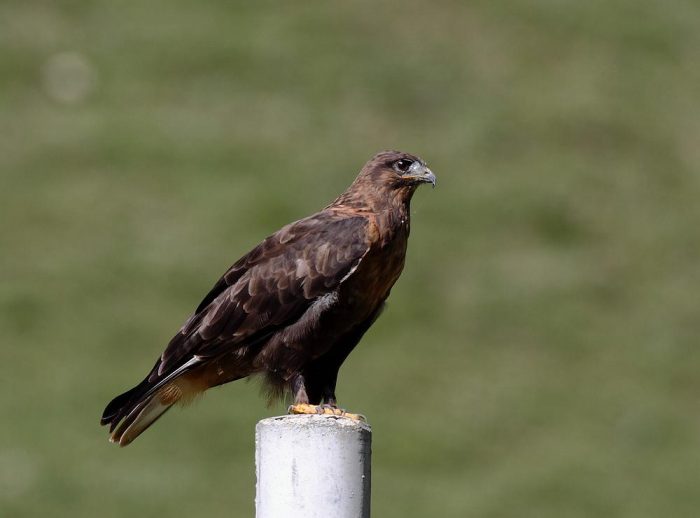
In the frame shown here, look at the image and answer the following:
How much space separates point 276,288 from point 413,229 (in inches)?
346

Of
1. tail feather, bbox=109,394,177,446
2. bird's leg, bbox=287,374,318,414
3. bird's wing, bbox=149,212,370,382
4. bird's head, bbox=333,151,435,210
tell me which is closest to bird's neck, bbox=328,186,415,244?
bird's head, bbox=333,151,435,210

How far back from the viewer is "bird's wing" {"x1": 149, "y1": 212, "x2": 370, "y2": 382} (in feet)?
22.7

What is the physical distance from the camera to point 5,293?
15.6 m

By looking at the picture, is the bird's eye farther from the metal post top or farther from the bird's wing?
the metal post top

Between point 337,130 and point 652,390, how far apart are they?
4.82m

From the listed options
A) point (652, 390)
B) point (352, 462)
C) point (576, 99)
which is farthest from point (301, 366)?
point (576, 99)

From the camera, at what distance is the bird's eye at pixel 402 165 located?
7375 millimetres

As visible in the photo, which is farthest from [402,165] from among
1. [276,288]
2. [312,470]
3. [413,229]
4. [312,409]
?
[413,229]

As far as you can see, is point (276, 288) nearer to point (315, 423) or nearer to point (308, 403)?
point (308, 403)

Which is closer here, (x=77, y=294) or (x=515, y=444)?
(x=515, y=444)

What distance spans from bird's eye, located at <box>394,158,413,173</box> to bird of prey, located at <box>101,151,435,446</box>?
5cm

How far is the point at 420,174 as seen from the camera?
7363 millimetres

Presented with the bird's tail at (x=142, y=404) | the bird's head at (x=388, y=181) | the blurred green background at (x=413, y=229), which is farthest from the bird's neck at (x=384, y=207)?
the blurred green background at (x=413, y=229)

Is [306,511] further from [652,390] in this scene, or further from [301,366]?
[652,390]
